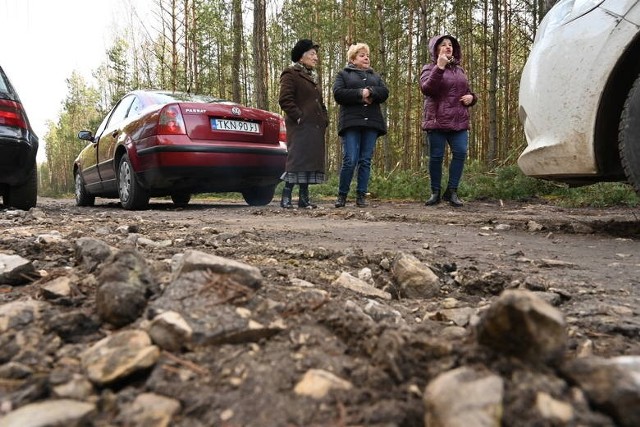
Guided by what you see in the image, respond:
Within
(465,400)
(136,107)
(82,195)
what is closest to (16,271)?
(465,400)

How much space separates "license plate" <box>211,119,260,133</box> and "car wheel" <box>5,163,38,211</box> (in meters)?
2.07

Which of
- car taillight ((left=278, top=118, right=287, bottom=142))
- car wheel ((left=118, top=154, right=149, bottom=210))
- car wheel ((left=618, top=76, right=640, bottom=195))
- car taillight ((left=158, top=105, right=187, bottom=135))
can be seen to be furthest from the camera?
car taillight ((left=278, top=118, right=287, bottom=142))

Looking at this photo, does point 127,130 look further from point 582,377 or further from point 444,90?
point 582,377

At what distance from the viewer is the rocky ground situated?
0.81 m

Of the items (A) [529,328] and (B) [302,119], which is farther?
(B) [302,119]

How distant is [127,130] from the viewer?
5.93 metres

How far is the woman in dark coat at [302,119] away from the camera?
5668 mm

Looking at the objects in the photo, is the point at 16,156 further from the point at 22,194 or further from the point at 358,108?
Answer: the point at 358,108

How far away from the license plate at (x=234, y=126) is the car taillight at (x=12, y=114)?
6.35 feet

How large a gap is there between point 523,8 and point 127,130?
50.5 feet

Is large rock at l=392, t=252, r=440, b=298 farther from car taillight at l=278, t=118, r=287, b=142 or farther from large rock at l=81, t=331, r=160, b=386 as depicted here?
car taillight at l=278, t=118, r=287, b=142

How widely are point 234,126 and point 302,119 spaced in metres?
0.82

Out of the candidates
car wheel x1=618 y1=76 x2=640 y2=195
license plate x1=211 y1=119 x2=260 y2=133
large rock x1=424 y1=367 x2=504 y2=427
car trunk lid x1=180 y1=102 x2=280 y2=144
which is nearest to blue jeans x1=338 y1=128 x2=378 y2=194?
car trunk lid x1=180 y1=102 x2=280 y2=144

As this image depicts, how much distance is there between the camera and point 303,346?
3.58 ft
